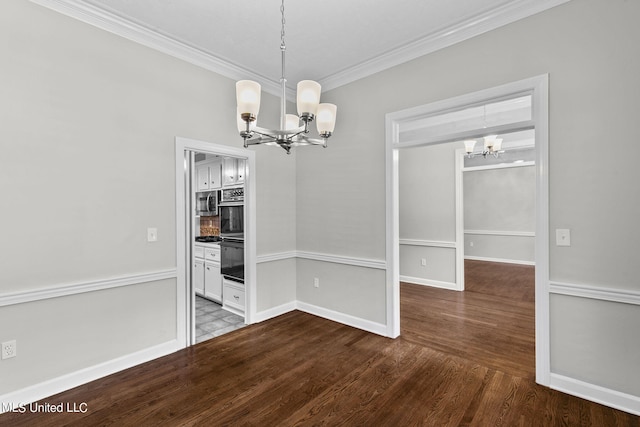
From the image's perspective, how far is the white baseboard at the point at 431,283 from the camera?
513 centimetres

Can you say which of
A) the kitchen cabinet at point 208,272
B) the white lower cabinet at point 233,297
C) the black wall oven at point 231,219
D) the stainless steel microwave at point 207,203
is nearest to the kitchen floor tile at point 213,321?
the white lower cabinet at point 233,297

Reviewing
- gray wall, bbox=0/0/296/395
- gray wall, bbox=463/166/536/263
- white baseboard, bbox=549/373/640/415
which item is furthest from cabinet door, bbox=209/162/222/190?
gray wall, bbox=463/166/536/263

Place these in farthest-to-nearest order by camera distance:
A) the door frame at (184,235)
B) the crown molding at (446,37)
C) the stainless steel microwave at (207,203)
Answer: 1. the stainless steel microwave at (207,203)
2. the door frame at (184,235)
3. the crown molding at (446,37)

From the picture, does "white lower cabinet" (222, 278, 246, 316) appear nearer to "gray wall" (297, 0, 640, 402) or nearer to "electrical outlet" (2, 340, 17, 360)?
"electrical outlet" (2, 340, 17, 360)

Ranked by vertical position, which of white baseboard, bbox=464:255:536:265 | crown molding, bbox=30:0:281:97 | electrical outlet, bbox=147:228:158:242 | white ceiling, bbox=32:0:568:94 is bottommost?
white baseboard, bbox=464:255:536:265

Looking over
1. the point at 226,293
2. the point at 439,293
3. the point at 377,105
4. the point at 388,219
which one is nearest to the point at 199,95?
the point at 377,105

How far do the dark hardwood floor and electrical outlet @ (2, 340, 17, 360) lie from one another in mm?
386

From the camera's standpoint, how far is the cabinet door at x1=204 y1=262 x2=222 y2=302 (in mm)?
4422

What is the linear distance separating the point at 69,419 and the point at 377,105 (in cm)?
364

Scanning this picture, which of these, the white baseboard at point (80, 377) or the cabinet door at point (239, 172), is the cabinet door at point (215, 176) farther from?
the white baseboard at point (80, 377)

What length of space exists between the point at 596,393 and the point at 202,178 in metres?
5.16

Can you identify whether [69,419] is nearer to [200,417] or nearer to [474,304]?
[200,417]

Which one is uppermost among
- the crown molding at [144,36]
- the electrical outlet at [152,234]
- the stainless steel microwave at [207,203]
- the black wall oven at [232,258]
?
the crown molding at [144,36]

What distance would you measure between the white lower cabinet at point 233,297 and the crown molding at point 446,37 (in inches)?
113
